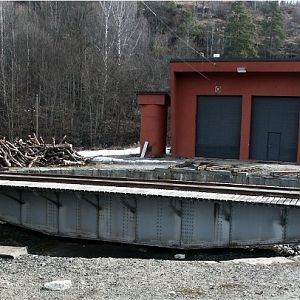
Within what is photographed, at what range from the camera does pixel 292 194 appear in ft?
41.7

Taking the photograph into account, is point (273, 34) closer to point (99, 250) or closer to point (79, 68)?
point (79, 68)

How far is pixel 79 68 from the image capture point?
54500mm

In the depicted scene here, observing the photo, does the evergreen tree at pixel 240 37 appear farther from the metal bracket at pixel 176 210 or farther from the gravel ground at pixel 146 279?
the gravel ground at pixel 146 279

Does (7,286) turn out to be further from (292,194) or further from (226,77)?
(226,77)

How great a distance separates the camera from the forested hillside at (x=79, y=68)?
4978 cm

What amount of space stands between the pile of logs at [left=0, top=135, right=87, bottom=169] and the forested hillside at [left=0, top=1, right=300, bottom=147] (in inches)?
747

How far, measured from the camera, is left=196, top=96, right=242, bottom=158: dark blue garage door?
28.3 m

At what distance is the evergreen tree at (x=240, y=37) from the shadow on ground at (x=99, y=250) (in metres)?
56.1

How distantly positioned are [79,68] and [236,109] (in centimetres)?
3055

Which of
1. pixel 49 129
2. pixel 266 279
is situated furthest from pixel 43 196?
pixel 49 129

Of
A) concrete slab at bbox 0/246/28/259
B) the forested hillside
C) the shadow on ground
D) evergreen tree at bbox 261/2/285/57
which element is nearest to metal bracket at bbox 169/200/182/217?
the shadow on ground

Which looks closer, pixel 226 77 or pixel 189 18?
pixel 226 77

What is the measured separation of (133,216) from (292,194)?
4552 mm

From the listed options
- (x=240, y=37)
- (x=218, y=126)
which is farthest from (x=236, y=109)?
(x=240, y=37)
